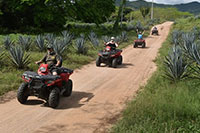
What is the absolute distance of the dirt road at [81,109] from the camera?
5754mm

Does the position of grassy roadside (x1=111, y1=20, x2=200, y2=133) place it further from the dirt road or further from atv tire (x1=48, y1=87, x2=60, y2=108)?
atv tire (x1=48, y1=87, x2=60, y2=108)

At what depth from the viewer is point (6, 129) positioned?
18.1ft

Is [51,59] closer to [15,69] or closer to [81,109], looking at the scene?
[81,109]

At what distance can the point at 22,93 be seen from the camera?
6949 millimetres

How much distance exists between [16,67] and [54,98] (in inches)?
192

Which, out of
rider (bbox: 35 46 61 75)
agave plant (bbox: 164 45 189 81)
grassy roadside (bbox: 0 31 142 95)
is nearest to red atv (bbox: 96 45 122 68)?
grassy roadside (bbox: 0 31 142 95)

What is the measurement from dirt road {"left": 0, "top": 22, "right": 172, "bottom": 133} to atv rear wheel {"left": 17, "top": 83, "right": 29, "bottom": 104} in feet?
0.57

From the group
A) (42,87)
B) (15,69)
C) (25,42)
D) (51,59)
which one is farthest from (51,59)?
(25,42)

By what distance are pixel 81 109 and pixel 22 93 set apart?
168cm

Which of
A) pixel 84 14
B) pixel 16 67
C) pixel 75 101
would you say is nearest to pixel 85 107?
pixel 75 101

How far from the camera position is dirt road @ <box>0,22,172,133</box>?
5754 mm

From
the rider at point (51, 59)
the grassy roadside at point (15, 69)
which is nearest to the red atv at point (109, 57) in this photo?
the grassy roadside at point (15, 69)

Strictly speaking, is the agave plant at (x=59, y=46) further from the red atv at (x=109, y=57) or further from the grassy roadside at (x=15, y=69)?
the red atv at (x=109, y=57)

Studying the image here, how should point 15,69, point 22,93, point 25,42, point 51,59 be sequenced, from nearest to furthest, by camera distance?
point 22,93 → point 51,59 → point 15,69 → point 25,42
